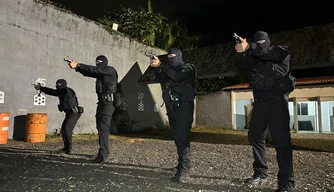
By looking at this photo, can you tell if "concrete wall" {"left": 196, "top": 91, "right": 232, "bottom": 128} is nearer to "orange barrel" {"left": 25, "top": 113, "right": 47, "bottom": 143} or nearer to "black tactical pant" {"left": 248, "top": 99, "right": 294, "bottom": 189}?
"orange barrel" {"left": 25, "top": 113, "right": 47, "bottom": 143}

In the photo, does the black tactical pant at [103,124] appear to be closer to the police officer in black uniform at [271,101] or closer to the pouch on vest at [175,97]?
the pouch on vest at [175,97]

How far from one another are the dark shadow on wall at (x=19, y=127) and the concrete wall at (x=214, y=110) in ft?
34.7

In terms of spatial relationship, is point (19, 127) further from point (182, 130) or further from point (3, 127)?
point (182, 130)

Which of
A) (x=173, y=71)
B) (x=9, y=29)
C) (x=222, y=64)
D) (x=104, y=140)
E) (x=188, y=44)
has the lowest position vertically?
(x=104, y=140)

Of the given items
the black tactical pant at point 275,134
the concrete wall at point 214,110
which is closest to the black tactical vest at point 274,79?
the black tactical pant at point 275,134

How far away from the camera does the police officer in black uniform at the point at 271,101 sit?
2.89m

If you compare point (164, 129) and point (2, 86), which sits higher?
point (2, 86)

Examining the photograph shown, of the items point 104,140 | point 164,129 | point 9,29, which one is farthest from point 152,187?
point 164,129

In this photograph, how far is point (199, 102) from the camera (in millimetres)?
16438

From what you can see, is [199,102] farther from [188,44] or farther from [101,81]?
[101,81]

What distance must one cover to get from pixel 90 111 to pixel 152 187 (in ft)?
26.4

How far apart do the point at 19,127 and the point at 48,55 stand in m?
2.69

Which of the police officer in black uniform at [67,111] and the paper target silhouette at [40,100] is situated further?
the paper target silhouette at [40,100]

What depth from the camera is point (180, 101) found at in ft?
11.7
